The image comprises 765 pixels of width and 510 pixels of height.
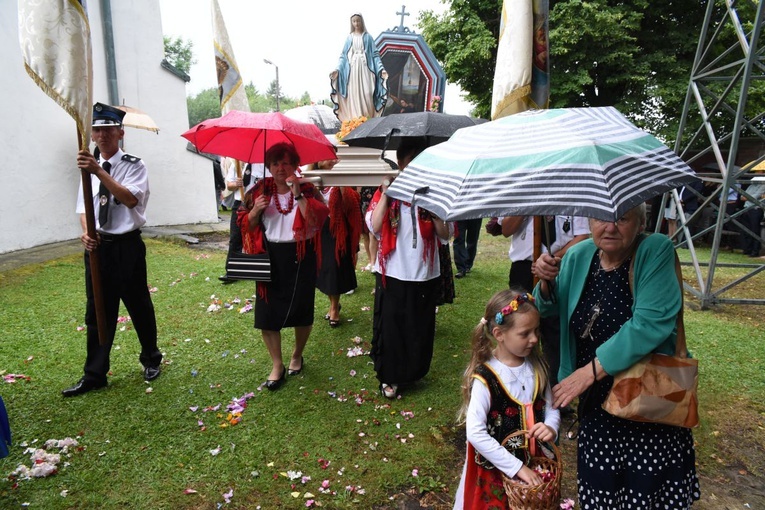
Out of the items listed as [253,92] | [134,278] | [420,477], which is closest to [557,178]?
[420,477]

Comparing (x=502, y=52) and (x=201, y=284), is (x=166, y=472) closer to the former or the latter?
(x=502, y=52)

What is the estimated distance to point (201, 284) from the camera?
689cm

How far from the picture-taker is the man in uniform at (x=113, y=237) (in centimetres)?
348

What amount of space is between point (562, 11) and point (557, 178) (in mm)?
16342

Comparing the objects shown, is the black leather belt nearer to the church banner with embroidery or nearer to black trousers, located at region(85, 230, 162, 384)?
black trousers, located at region(85, 230, 162, 384)

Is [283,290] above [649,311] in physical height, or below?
below

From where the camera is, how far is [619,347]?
5.58 feet

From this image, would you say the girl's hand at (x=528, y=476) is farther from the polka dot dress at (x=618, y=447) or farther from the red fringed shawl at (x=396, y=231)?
the red fringed shawl at (x=396, y=231)

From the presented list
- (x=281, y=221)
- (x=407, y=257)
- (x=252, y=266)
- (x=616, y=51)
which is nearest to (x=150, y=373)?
(x=252, y=266)

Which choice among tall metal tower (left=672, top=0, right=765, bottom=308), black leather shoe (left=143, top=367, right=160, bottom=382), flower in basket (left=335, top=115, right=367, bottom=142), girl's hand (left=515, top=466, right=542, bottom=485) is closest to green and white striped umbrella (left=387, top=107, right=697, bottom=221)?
girl's hand (left=515, top=466, right=542, bottom=485)

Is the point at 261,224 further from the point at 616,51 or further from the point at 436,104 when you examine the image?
the point at 616,51

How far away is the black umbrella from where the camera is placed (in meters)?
3.14

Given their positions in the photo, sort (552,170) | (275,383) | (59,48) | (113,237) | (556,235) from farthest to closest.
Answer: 1. (275,383)
2. (113,237)
3. (556,235)
4. (59,48)
5. (552,170)

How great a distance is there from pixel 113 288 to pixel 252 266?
1137mm
